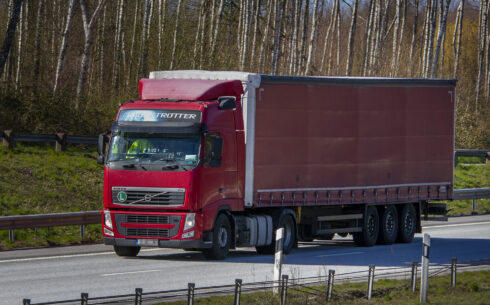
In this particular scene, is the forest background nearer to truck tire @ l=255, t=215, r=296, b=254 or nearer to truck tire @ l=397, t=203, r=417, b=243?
truck tire @ l=397, t=203, r=417, b=243

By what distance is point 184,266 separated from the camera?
17.8m

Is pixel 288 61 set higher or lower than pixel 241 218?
higher

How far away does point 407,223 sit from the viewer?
24.4 meters

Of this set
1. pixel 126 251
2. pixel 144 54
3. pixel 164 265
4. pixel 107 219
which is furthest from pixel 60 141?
pixel 164 265

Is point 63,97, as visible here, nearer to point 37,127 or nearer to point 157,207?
point 37,127

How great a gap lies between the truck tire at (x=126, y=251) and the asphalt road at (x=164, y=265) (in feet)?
0.49

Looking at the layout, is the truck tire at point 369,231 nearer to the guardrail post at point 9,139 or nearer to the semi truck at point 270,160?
the semi truck at point 270,160

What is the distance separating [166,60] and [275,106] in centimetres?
1698

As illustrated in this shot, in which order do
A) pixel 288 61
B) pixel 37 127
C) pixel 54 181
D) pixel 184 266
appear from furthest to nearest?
pixel 288 61
pixel 37 127
pixel 54 181
pixel 184 266

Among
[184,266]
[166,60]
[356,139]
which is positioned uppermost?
[166,60]

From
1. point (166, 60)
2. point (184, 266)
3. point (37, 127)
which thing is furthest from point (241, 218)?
point (166, 60)

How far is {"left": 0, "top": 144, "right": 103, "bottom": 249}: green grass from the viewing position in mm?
22094

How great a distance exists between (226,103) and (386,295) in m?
6.10

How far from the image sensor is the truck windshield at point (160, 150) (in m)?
18.1
